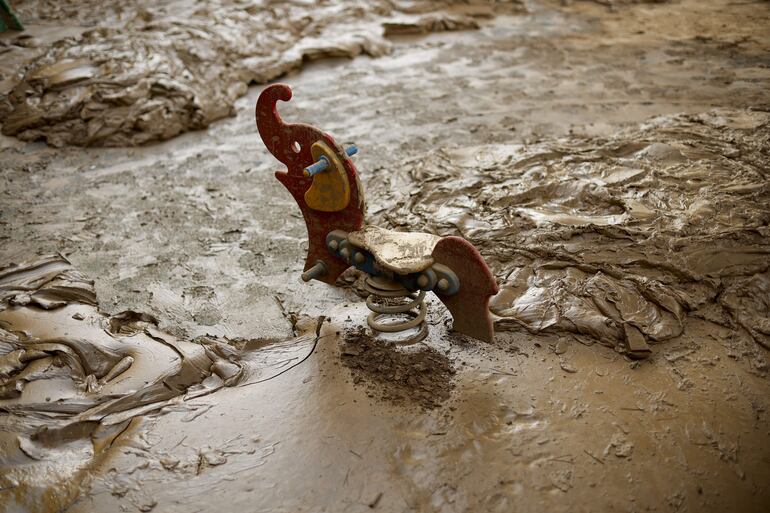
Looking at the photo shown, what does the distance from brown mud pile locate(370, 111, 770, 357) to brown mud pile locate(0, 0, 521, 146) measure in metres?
1.81

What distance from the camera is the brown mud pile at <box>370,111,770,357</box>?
6.77ft

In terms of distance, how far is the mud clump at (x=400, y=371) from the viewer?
184 cm

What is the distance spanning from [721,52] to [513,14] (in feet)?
7.08

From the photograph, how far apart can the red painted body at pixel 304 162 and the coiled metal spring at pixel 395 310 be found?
24 cm

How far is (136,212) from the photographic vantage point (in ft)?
9.99

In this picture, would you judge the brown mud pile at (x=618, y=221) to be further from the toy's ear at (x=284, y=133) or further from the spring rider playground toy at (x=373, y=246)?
the toy's ear at (x=284, y=133)

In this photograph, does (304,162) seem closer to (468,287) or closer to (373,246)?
(373,246)

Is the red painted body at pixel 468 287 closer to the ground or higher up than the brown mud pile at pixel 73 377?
higher up

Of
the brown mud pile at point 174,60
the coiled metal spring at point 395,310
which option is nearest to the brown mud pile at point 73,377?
the coiled metal spring at point 395,310

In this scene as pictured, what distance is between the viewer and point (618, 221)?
7.91 ft

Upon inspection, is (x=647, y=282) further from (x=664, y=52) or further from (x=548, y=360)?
(x=664, y=52)

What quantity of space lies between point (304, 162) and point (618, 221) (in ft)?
4.57

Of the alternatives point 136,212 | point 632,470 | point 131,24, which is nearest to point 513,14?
point 131,24

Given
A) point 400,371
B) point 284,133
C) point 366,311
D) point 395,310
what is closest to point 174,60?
point 284,133
